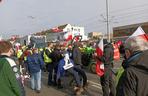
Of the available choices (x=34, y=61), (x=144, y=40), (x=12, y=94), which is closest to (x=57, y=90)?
(x=34, y=61)

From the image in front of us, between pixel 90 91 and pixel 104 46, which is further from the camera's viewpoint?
pixel 90 91

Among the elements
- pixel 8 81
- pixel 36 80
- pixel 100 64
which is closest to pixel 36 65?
pixel 36 80

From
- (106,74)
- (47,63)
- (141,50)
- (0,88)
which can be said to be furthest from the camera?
(47,63)

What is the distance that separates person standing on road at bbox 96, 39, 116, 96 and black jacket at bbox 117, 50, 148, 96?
7.56 m

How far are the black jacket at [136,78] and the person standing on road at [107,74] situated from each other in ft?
24.8

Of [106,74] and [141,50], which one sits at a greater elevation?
[141,50]

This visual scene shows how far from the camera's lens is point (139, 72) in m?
3.82

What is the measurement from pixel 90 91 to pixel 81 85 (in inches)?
14.5

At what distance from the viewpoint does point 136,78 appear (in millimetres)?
3816

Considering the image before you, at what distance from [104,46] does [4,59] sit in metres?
6.15

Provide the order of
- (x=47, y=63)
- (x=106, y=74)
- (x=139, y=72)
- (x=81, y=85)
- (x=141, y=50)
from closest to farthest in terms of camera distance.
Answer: (x=139, y=72) → (x=141, y=50) → (x=106, y=74) → (x=81, y=85) → (x=47, y=63)

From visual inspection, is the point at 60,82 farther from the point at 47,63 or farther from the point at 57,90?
the point at 47,63

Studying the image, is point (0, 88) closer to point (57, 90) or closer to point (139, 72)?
point (139, 72)

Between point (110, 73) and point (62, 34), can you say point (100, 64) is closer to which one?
point (110, 73)
